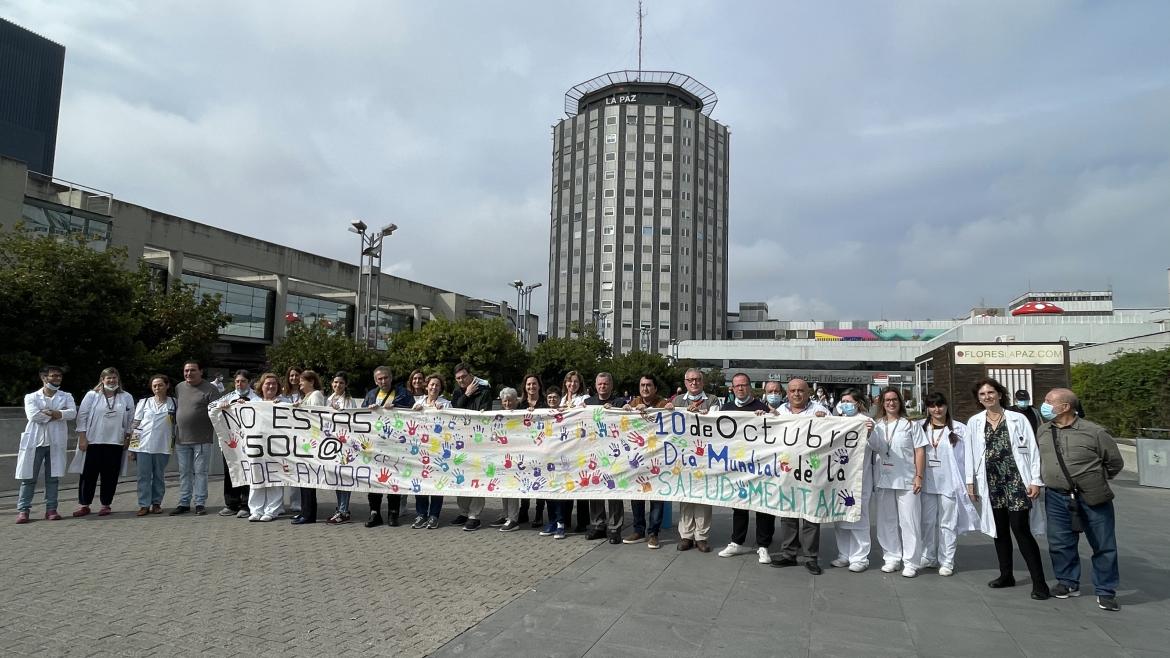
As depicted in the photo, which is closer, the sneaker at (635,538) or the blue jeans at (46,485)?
the sneaker at (635,538)

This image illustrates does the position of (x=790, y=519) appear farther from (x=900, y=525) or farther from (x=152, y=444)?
(x=152, y=444)

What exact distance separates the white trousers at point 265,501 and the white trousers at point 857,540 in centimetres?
679

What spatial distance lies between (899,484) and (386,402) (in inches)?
239

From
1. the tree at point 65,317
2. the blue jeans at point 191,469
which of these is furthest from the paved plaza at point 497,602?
the tree at point 65,317

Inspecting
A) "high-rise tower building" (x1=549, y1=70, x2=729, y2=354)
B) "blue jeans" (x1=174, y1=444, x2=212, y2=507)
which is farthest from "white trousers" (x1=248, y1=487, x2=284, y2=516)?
"high-rise tower building" (x1=549, y1=70, x2=729, y2=354)

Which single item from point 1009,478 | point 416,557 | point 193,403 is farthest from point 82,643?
point 1009,478

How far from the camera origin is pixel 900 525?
6766 millimetres

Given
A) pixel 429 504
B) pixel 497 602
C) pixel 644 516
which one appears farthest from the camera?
pixel 429 504

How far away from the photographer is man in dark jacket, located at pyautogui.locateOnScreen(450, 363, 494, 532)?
8445 mm

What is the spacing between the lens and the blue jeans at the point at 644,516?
7.62 metres

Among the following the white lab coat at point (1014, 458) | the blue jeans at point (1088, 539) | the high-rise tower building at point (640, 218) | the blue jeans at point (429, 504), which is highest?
the high-rise tower building at point (640, 218)

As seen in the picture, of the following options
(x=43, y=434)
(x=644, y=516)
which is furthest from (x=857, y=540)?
(x=43, y=434)

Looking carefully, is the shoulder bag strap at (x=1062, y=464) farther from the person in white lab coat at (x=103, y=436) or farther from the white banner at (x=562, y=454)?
the person in white lab coat at (x=103, y=436)

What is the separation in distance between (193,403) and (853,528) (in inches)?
318
